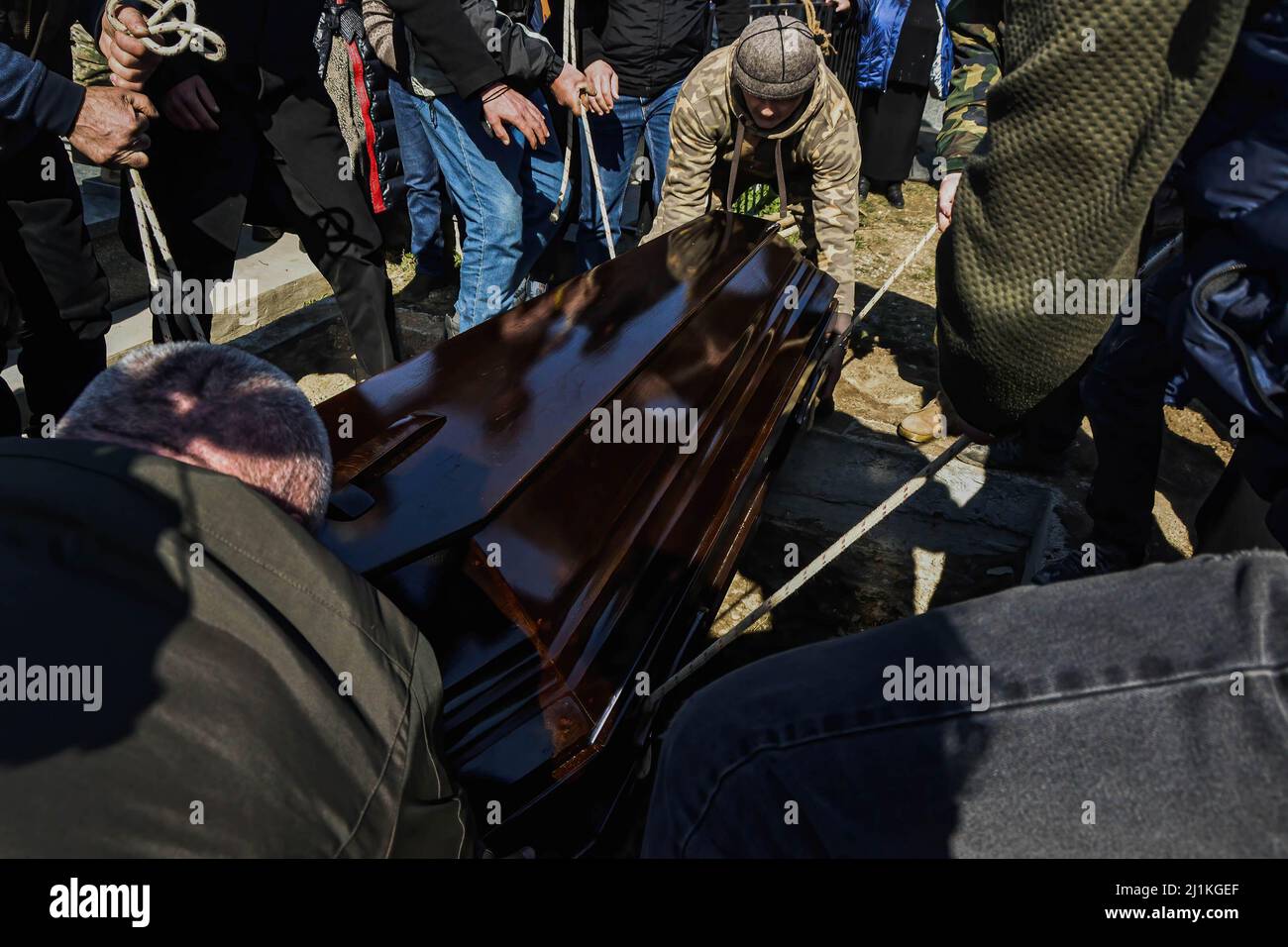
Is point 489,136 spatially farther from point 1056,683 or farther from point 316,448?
point 1056,683

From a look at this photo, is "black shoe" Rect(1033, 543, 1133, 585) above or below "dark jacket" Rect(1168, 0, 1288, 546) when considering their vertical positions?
→ below

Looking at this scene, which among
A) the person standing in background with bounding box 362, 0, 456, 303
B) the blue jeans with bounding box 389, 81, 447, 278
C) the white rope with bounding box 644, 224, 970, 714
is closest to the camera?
the white rope with bounding box 644, 224, 970, 714

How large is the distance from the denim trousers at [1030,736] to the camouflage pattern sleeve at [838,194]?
8.98ft

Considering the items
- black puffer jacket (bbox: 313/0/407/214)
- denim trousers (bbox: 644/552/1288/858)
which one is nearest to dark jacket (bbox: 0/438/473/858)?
denim trousers (bbox: 644/552/1288/858)

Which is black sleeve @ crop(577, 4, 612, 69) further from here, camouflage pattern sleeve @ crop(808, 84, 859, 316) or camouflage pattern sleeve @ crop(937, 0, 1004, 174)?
camouflage pattern sleeve @ crop(937, 0, 1004, 174)

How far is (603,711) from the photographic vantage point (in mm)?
1402

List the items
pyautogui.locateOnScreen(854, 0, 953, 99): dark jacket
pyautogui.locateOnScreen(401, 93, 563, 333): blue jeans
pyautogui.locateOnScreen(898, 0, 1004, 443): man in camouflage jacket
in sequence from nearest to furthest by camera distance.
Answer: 1. pyautogui.locateOnScreen(898, 0, 1004, 443): man in camouflage jacket
2. pyautogui.locateOnScreen(401, 93, 563, 333): blue jeans
3. pyautogui.locateOnScreen(854, 0, 953, 99): dark jacket

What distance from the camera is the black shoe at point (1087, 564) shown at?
8.18 ft

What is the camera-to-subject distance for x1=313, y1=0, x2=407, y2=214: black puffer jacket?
4.26 meters

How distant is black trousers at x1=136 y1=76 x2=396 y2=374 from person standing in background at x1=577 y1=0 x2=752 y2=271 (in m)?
1.11

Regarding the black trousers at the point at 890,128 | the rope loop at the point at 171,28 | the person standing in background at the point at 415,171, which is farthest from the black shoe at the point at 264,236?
the black trousers at the point at 890,128

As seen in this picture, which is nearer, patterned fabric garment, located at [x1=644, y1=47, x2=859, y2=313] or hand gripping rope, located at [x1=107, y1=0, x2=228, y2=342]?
hand gripping rope, located at [x1=107, y1=0, x2=228, y2=342]

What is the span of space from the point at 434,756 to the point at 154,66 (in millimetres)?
2164
